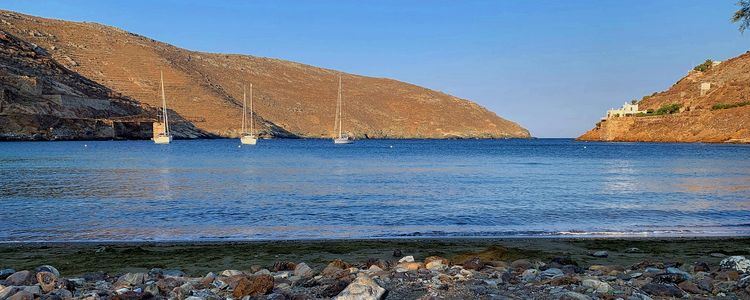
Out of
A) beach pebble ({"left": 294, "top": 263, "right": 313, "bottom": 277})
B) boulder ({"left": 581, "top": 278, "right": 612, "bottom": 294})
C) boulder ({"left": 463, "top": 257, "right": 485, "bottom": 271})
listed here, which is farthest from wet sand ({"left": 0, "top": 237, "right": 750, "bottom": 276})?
boulder ({"left": 581, "top": 278, "right": 612, "bottom": 294})

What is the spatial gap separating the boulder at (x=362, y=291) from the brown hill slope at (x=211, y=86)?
13322cm

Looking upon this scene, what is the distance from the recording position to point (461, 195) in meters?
22.7

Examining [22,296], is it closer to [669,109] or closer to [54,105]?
[54,105]

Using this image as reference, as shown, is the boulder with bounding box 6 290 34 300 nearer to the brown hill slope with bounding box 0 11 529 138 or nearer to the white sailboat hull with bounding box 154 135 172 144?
the white sailboat hull with bounding box 154 135 172 144

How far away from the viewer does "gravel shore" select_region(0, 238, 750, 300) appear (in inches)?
261

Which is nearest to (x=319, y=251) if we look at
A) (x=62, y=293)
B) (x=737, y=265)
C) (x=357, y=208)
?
(x=62, y=293)

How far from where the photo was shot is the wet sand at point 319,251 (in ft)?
32.7

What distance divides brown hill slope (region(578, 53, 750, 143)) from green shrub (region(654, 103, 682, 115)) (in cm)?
148

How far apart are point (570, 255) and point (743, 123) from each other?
110m

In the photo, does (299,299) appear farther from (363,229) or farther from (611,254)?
(363,229)

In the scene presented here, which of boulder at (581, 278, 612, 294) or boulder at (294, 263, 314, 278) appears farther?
boulder at (294, 263, 314, 278)

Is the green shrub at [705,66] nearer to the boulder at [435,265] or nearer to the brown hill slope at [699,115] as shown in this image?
A: the brown hill slope at [699,115]

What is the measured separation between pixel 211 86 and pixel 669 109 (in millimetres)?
107129

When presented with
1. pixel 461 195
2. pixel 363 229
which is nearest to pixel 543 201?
pixel 461 195
